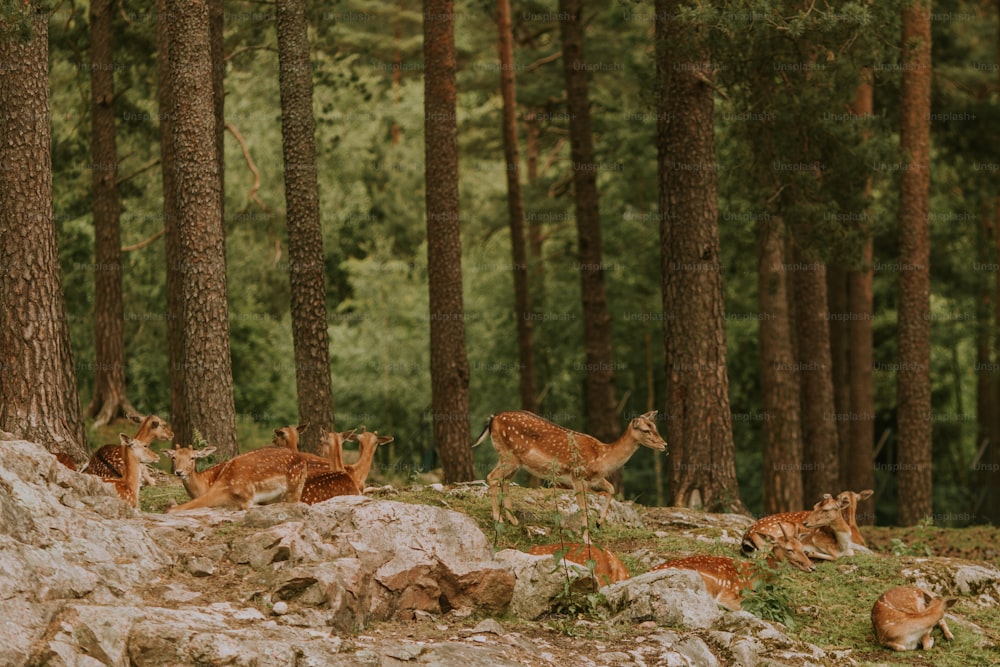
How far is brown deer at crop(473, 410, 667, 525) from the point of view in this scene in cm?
1281

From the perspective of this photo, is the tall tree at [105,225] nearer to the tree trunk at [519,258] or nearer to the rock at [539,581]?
the tree trunk at [519,258]

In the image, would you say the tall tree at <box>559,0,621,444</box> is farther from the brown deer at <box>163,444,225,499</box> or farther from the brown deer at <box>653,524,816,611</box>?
the brown deer at <box>163,444,225,499</box>

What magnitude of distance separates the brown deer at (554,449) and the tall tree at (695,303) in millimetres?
2994

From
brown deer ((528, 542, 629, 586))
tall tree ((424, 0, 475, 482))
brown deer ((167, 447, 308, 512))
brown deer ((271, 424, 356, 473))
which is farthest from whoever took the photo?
tall tree ((424, 0, 475, 482))

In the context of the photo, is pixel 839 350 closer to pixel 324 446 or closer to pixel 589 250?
pixel 589 250

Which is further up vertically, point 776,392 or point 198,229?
point 198,229

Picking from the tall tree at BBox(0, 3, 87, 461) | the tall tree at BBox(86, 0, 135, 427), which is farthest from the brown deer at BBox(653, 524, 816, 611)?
the tall tree at BBox(86, 0, 135, 427)

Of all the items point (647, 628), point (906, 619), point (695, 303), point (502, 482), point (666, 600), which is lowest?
point (906, 619)

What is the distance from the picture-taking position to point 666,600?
9797mm

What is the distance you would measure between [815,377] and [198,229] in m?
12.3

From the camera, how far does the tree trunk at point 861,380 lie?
25750 millimetres

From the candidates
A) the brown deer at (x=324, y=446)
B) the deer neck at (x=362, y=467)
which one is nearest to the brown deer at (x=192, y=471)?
the brown deer at (x=324, y=446)

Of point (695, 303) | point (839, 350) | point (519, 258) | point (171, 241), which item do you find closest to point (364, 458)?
point (695, 303)

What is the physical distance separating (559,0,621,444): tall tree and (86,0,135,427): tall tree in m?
8.52
